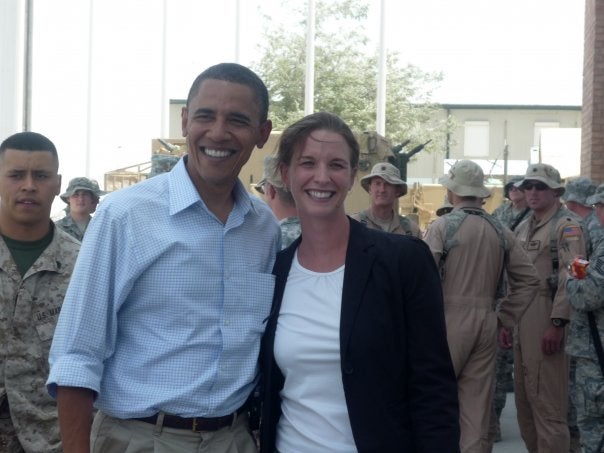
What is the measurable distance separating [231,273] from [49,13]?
25.2 m

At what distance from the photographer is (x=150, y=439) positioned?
2.84 m

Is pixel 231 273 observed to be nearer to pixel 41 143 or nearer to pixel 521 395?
pixel 41 143

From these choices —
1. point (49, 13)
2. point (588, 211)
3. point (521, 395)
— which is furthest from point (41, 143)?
point (49, 13)

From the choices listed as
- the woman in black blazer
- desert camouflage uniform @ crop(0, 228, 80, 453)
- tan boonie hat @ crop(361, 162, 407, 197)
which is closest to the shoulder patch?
tan boonie hat @ crop(361, 162, 407, 197)

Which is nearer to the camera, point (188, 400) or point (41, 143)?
point (188, 400)

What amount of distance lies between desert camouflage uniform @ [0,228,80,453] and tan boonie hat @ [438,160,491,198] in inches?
145

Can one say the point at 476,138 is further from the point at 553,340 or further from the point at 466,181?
the point at 466,181

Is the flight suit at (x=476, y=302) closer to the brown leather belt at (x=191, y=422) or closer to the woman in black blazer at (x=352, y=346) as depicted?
the woman in black blazer at (x=352, y=346)

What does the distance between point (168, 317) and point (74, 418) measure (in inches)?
15.1

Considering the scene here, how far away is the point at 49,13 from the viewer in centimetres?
2653

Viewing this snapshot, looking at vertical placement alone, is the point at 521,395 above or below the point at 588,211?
below

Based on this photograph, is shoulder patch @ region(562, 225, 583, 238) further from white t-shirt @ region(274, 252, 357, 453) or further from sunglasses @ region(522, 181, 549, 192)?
white t-shirt @ region(274, 252, 357, 453)

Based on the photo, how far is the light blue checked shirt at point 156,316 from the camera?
2.78m

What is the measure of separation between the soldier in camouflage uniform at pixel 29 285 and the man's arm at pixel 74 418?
125 centimetres
